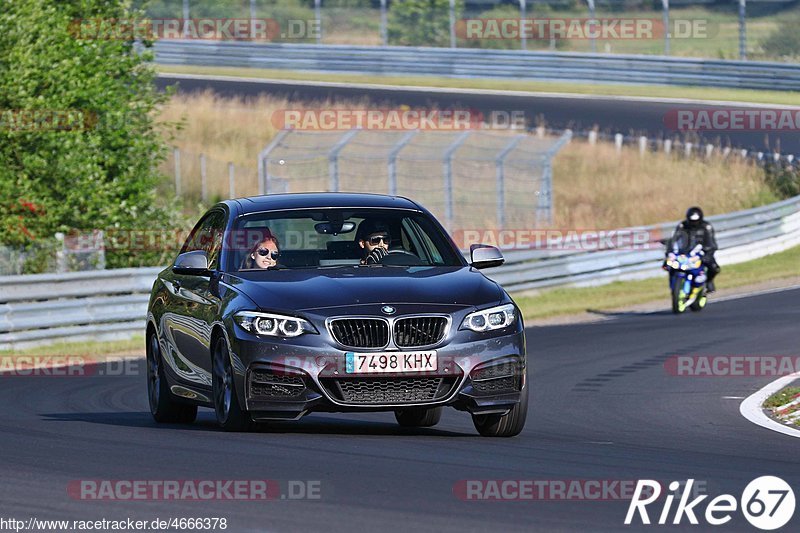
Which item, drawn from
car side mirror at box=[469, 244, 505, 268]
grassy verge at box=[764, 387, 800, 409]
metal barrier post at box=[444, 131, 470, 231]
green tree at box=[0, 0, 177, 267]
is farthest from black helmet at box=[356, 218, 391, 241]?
metal barrier post at box=[444, 131, 470, 231]

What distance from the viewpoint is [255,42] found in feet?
173

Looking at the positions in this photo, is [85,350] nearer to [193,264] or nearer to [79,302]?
[79,302]

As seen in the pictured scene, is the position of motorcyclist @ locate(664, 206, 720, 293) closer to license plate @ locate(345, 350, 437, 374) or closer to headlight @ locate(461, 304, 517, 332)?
headlight @ locate(461, 304, 517, 332)

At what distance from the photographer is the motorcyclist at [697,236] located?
959 inches

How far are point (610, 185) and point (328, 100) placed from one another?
10000 millimetres

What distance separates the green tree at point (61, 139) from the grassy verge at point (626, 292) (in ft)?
20.8

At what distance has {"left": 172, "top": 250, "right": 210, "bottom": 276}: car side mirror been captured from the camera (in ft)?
35.5

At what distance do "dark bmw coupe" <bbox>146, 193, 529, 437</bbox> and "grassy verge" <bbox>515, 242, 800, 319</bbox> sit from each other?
45.4 feet

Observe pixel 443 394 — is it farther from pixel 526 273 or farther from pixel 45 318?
pixel 526 273

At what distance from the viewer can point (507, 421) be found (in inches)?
408

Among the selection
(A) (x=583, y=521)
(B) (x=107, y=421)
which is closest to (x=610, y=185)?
(B) (x=107, y=421)

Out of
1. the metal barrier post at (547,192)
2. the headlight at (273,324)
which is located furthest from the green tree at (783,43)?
the headlight at (273,324)

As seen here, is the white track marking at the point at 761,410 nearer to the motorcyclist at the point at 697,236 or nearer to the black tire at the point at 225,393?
the black tire at the point at 225,393

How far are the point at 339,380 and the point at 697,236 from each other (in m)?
15.7
